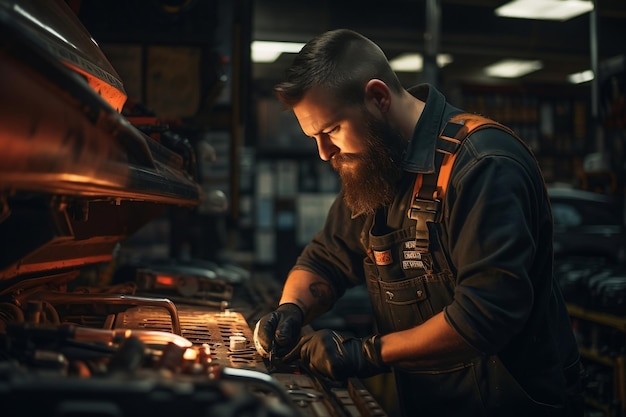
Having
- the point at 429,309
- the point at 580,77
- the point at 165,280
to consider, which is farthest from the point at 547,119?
the point at 429,309

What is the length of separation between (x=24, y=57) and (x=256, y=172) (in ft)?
26.0

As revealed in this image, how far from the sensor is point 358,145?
1.99 m

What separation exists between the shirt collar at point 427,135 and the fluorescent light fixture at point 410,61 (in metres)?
6.71

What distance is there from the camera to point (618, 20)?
7.68 metres

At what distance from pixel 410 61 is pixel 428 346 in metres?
7.75

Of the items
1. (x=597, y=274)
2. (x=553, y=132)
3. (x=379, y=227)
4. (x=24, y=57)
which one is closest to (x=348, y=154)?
(x=379, y=227)

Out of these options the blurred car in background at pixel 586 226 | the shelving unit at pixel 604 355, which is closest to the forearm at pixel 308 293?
the shelving unit at pixel 604 355

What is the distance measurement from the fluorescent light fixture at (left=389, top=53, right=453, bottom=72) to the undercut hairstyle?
6.80m

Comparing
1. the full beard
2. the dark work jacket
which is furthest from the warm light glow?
the full beard

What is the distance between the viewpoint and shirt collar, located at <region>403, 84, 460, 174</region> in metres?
1.91

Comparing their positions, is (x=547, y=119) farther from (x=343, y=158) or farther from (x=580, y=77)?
(x=343, y=158)

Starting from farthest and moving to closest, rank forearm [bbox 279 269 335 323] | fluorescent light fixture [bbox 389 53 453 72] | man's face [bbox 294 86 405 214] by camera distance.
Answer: fluorescent light fixture [bbox 389 53 453 72] < forearm [bbox 279 269 335 323] < man's face [bbox 294 86 405 214]

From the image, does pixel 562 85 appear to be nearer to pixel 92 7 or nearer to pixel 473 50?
pixel 473 50

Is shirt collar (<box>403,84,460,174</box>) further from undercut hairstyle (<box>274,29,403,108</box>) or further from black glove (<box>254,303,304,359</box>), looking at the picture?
black glove (<box>254,303,304,359</box>)
